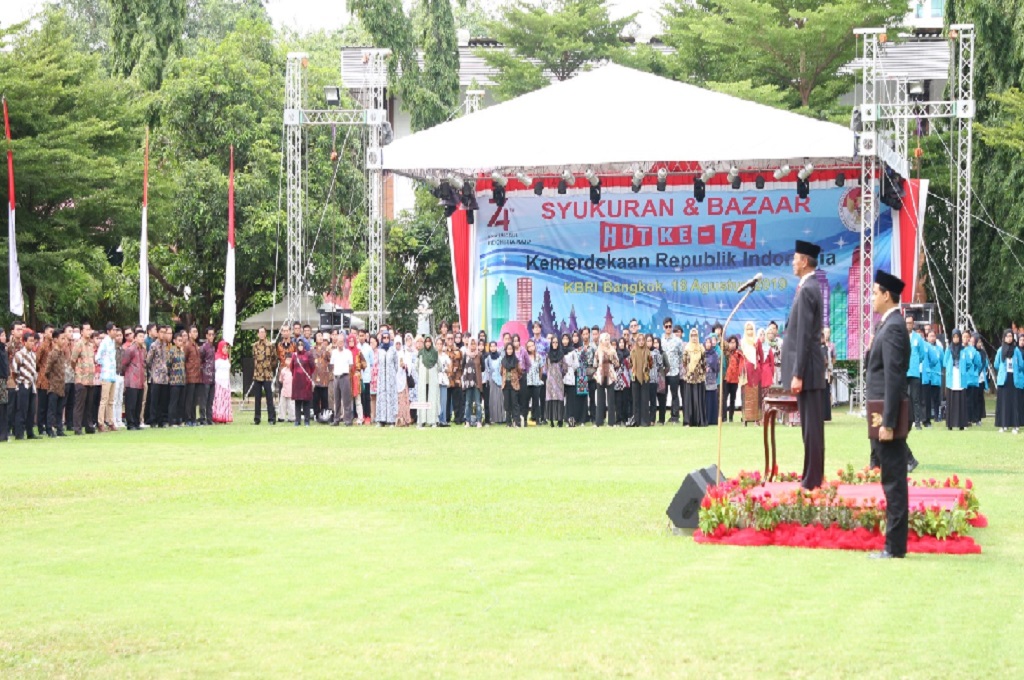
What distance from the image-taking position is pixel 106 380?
23750 mm

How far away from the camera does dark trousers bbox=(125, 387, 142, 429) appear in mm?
24391

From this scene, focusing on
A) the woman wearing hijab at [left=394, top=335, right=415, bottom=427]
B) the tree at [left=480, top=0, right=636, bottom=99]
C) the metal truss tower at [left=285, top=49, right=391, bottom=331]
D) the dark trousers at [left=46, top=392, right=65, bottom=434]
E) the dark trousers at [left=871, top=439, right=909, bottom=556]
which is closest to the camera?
the dark trousers at [left=871, top=439, right=909, bottom=556]

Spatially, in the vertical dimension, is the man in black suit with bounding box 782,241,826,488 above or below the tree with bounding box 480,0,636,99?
below

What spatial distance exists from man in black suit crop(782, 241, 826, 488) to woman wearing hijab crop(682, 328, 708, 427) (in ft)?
46.2

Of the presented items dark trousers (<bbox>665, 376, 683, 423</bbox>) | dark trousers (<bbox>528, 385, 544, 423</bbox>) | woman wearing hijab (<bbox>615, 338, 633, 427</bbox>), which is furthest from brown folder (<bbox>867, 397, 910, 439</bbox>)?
dark trousers (<bbox>528, 385, 544, 423</bbox>)

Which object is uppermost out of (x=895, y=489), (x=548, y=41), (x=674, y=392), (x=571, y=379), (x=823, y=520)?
(x=548, y=41)

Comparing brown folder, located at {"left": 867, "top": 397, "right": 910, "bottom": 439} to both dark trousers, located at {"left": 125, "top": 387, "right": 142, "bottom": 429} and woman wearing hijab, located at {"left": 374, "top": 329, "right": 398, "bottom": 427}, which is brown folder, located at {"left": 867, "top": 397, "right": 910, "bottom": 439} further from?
dark trousers, located at {"left": 125, "top": 387, "right": 142, "bottom": 429}

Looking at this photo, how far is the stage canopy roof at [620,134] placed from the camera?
26.0 m

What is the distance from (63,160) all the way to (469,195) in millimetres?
7478

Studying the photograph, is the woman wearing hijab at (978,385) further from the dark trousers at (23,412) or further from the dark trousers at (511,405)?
the dark trousers at (23,412)

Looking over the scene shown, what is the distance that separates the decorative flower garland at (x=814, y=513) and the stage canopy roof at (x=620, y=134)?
52.0 ft

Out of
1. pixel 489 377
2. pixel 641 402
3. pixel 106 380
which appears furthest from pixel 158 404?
pixel 641 402

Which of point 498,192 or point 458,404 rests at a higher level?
point 498,192

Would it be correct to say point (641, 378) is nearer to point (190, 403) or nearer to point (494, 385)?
point (494, 385)
